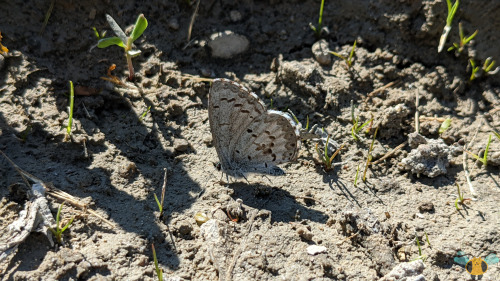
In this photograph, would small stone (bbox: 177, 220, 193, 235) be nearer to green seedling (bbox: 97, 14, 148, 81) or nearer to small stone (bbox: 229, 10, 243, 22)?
green seedling (bbox: 97, 14, 148, 81)

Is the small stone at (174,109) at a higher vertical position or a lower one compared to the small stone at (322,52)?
lower

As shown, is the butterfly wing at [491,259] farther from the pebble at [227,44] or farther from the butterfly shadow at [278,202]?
the pebble at [227,44]

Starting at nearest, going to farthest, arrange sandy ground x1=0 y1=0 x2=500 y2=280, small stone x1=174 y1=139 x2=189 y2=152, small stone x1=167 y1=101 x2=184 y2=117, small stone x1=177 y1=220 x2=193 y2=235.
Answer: sandy ground x1=0 y1=0 x2=500 y2=280, small stone x1=177 y1=220 x2=193 y2=235, small stone x1=174 y1=139 x2=189 y2=152, small stone x1=167 y1=101 x2=184 y2=117

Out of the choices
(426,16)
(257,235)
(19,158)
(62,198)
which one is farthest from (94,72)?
(426,16)

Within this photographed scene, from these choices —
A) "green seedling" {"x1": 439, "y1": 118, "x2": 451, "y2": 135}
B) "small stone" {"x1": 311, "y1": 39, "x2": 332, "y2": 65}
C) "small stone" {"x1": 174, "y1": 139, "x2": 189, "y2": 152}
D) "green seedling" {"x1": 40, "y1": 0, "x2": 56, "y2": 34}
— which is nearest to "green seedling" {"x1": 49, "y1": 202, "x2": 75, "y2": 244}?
"small stone" {"x1": 174, "y1": 139, "x2": 189, "y2": 152}

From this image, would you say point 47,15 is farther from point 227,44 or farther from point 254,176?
point 254,176

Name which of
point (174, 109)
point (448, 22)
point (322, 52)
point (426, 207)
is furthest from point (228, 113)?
point (448, 22)

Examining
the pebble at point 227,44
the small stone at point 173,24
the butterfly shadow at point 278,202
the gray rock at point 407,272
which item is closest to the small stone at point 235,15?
the pebble at point 227,44
